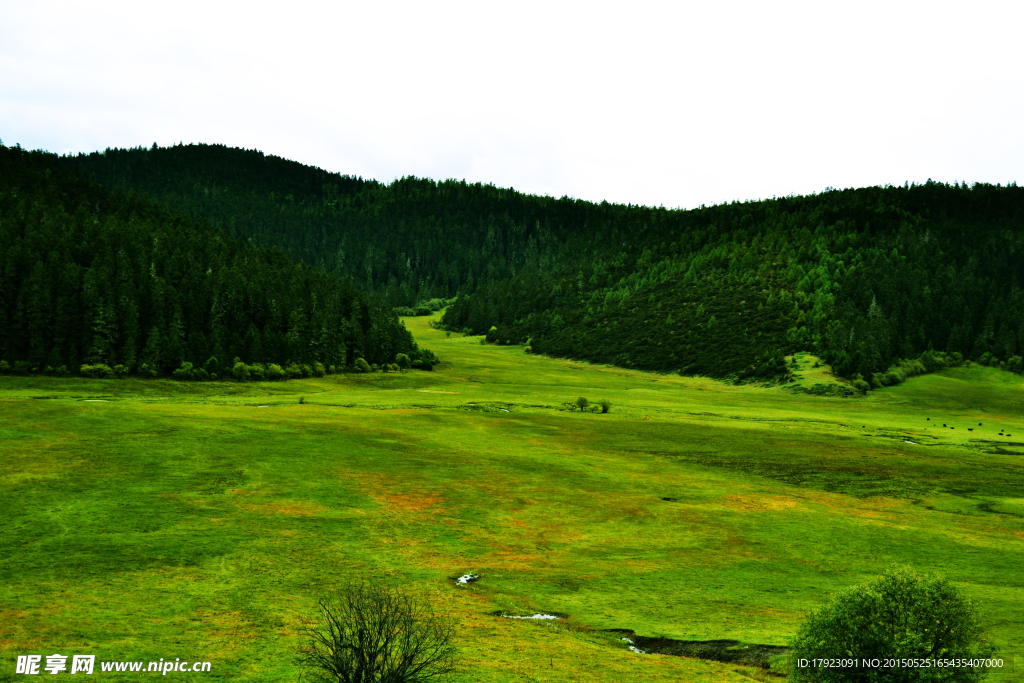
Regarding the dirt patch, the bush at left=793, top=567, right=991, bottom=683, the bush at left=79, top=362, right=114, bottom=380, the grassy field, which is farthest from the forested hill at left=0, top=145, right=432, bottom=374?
the bush at left=793, top=567, right=991, bottom=683

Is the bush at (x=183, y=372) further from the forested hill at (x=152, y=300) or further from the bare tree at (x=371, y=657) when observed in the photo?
the bare tree at (x=371, y=657)

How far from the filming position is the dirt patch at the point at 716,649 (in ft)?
108

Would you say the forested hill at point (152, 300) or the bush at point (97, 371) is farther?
the forested hill at point (152, 300)

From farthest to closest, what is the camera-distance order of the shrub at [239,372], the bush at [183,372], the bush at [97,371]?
the shrub at [239,372]
the bush at [183,372]
the bush at [97,371]

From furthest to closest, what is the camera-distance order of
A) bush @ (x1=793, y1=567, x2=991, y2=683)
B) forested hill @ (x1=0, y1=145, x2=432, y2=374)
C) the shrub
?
1. the shrub
2. forested hill @ (x1=0, y1=145, x2=432, y2=374)
3. bush @ (x1=793, y1=567, x2=991, y2=683)

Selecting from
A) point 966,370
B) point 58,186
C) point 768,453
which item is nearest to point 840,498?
point 768,453

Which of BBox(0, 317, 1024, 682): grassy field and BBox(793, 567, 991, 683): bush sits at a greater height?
BBox(793, 567, 991, 683): bush

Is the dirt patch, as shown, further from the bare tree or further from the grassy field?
the bare tree

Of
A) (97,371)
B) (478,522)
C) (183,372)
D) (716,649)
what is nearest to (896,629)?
(716,649)

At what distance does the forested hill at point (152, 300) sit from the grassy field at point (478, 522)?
511 inches

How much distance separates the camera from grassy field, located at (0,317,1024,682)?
33812 mm

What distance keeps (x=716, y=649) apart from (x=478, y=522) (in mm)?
25593

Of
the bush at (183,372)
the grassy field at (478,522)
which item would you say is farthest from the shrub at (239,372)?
the grassy field at (478,522)

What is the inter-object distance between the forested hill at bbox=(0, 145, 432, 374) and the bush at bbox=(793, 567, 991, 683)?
123093 mm
